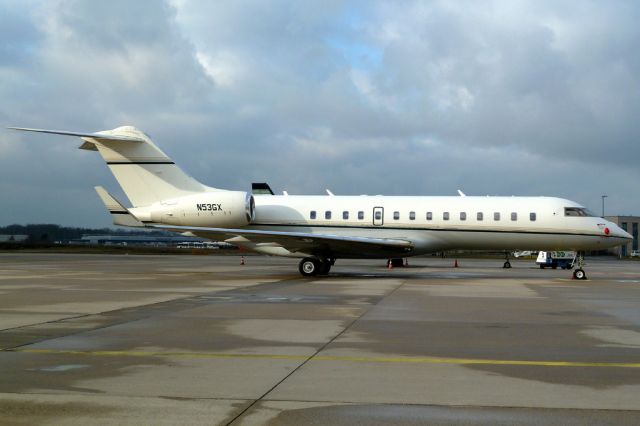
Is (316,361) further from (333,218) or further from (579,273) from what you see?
(579,273)

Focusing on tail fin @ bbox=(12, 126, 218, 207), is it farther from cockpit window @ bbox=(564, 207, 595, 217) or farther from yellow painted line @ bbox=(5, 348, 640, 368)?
yellow painted line @ bbox=(5, 348, 640, 368)

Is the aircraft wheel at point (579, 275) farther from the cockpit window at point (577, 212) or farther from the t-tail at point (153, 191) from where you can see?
the t-tail at point (153, 191)

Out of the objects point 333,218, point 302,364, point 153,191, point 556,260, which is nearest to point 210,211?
point 153,191

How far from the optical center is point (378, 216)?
84.2 feet

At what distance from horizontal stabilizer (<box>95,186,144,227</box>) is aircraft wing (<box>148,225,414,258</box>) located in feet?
4.76

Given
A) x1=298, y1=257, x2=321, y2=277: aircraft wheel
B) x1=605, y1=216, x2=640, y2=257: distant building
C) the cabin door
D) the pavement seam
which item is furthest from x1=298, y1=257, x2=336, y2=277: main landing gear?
x1=605, y1=216, x2=640, y2=257: distant building

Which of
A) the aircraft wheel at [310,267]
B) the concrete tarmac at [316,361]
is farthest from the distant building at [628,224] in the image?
the concrete tarmac at [316,361]

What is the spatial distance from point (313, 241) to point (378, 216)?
10.4ft

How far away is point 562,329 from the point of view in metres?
10.8

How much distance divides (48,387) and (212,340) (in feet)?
10.5

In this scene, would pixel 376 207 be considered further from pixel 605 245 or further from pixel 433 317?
pixel 433 317

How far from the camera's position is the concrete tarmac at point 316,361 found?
553 centimetres

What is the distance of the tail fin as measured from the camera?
26297 mm

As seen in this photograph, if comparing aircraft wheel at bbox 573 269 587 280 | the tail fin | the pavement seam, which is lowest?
the pavement seam
